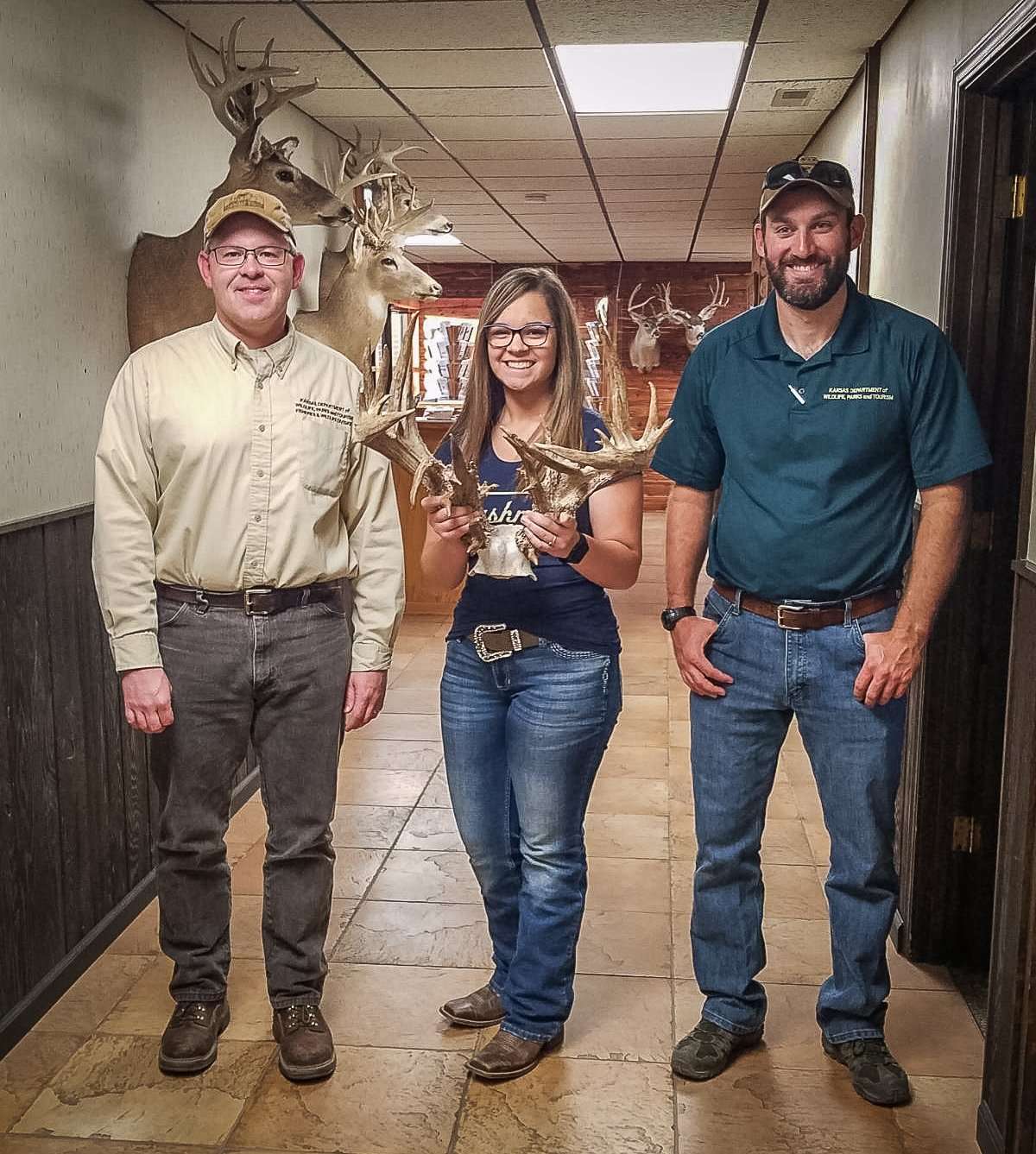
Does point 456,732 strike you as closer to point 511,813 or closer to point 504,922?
point 511,813

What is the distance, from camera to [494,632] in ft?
8.13

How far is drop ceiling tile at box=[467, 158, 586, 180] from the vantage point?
712cm

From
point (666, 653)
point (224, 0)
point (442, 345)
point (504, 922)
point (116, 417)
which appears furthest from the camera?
point (442, 345)

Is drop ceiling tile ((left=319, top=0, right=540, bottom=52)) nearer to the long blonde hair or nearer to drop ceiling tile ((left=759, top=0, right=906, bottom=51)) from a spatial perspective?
drop ceiling tile ((left=759, top=0, right=906, bottom=51))

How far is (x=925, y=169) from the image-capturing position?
3.50 meters

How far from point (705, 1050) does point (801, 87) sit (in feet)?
12.9

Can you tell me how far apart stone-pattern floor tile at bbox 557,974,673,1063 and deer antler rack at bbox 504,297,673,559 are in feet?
3.78

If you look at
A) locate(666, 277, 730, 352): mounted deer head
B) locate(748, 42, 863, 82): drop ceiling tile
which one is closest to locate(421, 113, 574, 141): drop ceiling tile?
locate(748, 42, 863, 82): drop ceiling tile

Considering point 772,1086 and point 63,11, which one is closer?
point 772,1086

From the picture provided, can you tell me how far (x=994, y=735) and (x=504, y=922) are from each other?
129 cm

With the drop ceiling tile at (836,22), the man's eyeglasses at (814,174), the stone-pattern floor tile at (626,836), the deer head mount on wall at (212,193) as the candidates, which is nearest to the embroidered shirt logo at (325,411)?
the man's eyeglasses at (814,174)

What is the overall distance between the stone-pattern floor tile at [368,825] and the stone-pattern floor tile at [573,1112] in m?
1.48

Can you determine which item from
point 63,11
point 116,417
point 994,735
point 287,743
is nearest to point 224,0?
point 63,11

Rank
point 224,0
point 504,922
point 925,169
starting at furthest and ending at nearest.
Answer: point 224,0, point 925,169, point 504,922
